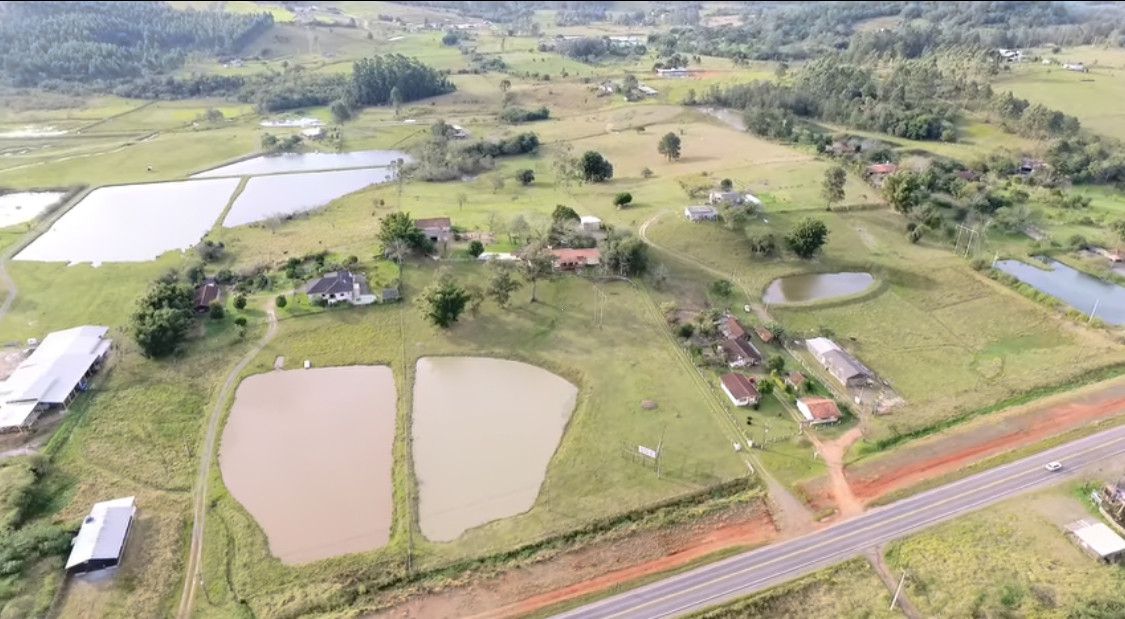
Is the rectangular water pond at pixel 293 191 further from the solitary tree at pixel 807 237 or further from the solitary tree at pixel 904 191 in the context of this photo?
the solitary tree at pixel 904 191

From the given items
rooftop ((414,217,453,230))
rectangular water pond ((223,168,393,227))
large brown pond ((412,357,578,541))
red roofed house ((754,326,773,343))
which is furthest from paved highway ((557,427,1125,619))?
rectangular water pond ((223,168,393,227))

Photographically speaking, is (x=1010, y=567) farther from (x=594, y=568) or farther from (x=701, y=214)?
(x=701, y=214)

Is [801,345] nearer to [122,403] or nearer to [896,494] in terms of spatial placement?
[896,494]

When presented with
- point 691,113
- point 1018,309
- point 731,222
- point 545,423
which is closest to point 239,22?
point 691,113

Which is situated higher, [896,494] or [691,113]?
[691,113]

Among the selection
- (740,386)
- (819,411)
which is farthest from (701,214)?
(819,411)

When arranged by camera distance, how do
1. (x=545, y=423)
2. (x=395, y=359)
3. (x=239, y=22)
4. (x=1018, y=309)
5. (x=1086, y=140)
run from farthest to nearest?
1. (x=239, y=22)
2. (x=1086, y=140)
3. (x=1018, y=309)
4. (x=395, y=359)
5. (x=545, y=423)

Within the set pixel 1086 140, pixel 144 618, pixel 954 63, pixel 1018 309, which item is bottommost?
pixel 144 618

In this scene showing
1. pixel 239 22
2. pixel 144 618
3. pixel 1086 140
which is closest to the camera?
pixel 144 618
